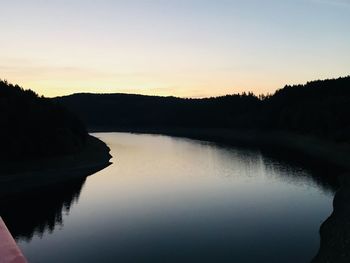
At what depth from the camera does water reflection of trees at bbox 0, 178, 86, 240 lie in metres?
34.2

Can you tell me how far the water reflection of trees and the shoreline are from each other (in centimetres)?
267

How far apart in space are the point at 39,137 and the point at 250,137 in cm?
8817

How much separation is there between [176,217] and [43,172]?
29701 mm

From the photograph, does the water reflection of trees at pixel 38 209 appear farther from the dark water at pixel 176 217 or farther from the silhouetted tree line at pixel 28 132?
the silhouetted tree line at pixel 28 132

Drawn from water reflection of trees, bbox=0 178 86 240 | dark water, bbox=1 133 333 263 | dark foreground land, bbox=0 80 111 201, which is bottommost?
water reflection of trees, bbox=0 178 86 240

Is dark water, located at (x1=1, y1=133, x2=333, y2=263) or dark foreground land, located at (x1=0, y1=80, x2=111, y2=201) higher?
dark foreground land, located at (x1=0, y1=80, x2=111, y2=201)

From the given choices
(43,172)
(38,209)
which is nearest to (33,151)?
(43,172)

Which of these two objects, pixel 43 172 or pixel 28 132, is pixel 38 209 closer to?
pixel 43 172

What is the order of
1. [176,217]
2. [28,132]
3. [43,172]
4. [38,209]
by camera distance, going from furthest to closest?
[28,132], [43,172], [38,209], [176,217]

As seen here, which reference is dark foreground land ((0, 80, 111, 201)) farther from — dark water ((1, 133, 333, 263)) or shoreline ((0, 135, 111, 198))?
dark water ((1, 133, 333, 263))

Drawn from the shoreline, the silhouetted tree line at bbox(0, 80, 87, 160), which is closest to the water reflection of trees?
the shoreline

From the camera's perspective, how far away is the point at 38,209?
41.3 meters

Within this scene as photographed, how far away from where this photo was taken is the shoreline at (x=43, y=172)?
52000mm

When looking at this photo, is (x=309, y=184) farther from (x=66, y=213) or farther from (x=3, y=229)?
(x=3, y=229)
